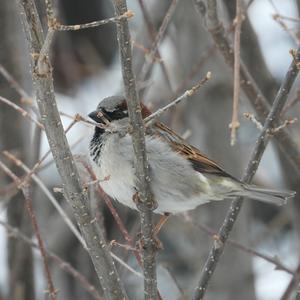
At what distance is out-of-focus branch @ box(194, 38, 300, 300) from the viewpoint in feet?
8.21

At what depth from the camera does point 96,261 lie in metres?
2.34

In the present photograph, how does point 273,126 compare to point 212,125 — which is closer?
point 273,126

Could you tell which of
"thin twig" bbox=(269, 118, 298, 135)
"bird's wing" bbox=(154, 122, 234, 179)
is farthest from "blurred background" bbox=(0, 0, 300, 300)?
"thin twig" bbox=(269, 118, 298, 135)

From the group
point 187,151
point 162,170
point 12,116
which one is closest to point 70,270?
point 162,170

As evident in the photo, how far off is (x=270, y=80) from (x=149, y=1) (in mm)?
2521

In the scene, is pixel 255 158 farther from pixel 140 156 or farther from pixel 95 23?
pixel 95 23

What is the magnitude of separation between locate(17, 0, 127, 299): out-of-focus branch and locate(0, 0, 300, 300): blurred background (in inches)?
18.6

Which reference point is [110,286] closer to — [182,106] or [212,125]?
[212,125]

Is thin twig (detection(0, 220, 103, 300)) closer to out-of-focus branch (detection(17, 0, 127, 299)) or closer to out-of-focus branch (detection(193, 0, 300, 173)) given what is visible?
out-of-focus branch (detection(17, 0, 127, 299))

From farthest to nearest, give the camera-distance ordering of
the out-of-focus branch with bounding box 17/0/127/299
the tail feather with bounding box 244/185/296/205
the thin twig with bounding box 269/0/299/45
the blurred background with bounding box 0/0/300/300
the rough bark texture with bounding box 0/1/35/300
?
the rough bark texture with bounding box 0/1/35/300 → the blurred background with bounding box 0/0/300/300 → the tail feather with bounding box 244/185/296/205 → the thin twig with bounding box 269/0/299/45 → the out-of-focus branch with bounding box 17/0/127/299

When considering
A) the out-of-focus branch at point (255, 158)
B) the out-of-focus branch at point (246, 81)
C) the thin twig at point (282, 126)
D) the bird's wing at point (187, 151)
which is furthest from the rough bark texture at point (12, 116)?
the thin twig at point (282, 126)

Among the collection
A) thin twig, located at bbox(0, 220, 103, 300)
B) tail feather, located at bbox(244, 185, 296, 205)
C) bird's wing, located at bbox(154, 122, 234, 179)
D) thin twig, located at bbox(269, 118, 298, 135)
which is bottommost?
thin twig, located at bbox(0, 220, 103, 300)

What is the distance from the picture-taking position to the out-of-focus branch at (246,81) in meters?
2.92

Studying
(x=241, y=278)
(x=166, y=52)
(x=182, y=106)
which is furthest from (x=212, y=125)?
(x=166, y=52)
